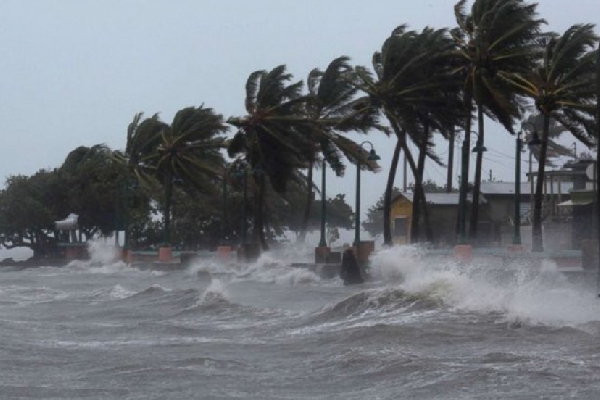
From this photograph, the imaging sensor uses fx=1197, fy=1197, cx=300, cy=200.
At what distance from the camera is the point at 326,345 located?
14.4 metres

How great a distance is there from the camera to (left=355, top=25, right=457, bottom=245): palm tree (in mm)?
42594

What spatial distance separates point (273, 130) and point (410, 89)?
10.5 metres

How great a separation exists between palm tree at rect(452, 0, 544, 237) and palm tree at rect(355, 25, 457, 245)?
6.33 ft

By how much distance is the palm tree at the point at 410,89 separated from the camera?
4259cm

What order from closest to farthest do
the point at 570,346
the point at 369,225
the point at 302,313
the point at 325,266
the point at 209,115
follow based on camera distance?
the point at 570,346, the point at 302,313, the point at 325,266, the point at 209,115, the point at 369,225

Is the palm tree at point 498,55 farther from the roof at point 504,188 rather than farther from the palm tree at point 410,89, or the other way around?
the roof at point 504,188

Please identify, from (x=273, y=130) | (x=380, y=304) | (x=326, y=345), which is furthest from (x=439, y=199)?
(x=326, y=345)

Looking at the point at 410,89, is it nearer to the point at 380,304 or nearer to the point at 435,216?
the point at 435,216

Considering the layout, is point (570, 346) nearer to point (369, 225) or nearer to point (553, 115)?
point (553, 115)

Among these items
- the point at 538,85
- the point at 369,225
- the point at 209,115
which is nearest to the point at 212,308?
the point at 538,85

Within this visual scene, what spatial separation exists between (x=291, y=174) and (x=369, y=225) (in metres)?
32.9

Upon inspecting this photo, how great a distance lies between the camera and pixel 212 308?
21.6m

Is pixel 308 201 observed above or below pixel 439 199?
below

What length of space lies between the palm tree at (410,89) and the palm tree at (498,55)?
6.33 feet
